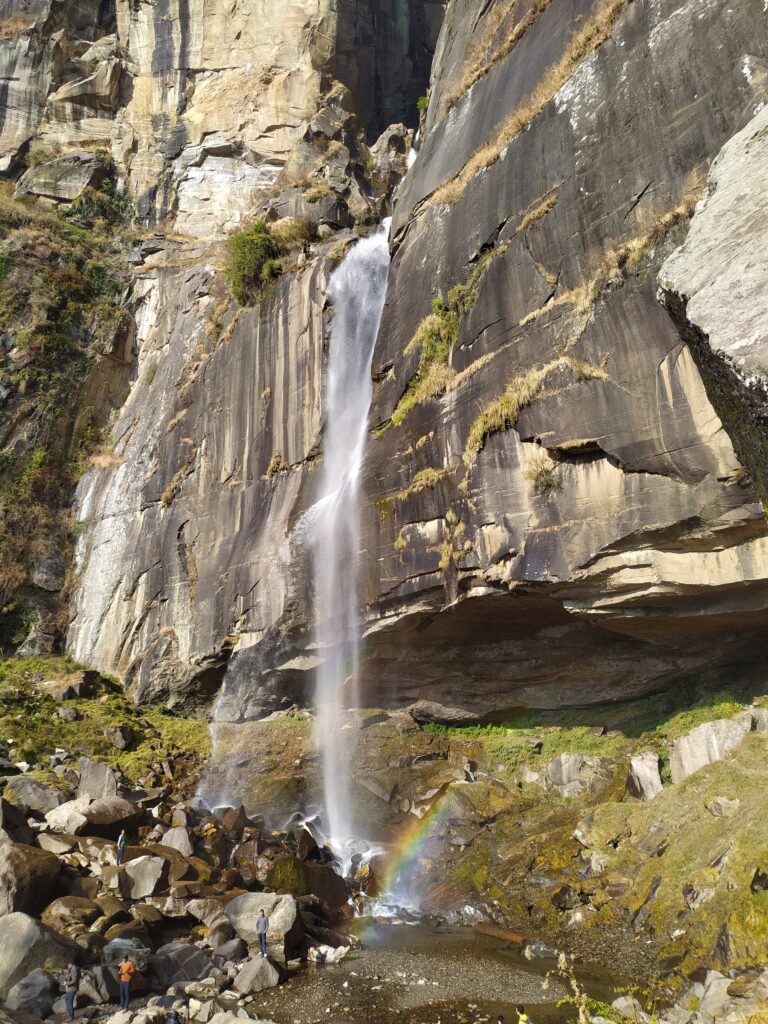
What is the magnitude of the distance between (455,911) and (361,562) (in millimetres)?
6524

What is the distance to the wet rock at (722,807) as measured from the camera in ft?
32.6

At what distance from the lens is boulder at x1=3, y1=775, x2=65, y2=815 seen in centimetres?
1379

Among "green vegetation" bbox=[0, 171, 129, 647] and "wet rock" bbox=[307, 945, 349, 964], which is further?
"green vegetation" bbox=[0, 171, 129, 647]

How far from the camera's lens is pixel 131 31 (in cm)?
3403

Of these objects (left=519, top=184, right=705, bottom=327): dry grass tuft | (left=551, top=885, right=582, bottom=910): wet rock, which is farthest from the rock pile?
(left=519, top=184, right=705, bottom=327): dry grass tuft

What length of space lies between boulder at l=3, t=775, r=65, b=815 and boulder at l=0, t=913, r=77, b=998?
16.1ft

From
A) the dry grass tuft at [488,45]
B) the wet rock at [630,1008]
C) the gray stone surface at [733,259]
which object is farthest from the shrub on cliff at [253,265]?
the wet rock at [630,1008]

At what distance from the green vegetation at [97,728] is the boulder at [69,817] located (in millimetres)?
2861

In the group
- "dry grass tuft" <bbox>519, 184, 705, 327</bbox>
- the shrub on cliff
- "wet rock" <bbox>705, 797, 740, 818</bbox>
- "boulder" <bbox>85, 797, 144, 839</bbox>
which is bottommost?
"boulder" <bbox>85, 797, 144, 839</bbox>

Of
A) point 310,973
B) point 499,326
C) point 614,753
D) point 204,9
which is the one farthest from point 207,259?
point 310,973

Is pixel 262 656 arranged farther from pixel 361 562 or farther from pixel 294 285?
pixel 294 285

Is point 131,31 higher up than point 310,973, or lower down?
higher up

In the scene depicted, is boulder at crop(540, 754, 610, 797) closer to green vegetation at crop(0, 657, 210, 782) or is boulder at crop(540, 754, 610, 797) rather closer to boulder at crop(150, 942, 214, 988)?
boulder at crop(150, 942, 214, 988)

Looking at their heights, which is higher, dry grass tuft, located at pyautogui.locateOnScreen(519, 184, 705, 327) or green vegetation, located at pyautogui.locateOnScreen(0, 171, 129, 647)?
green vegetation, located at pyautogui.locateOnScreen(0, 171, 129, 647)
